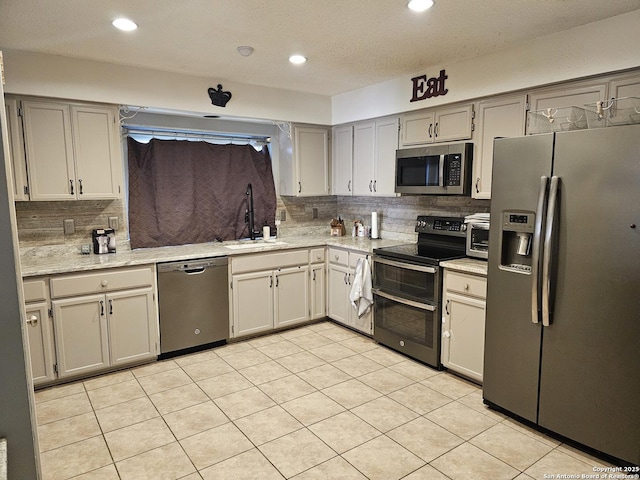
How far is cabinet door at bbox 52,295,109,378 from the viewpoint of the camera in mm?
3104

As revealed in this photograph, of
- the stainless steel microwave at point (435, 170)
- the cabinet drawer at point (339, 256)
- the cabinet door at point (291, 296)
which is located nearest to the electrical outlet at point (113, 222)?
the cabinet door at point (291, 296)

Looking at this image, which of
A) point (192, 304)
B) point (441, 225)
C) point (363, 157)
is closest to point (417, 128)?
point (363, 157)

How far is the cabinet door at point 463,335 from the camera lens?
3.04 m

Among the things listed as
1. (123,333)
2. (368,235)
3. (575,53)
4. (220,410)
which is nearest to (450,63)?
(575,53)

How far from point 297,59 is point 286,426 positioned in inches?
108

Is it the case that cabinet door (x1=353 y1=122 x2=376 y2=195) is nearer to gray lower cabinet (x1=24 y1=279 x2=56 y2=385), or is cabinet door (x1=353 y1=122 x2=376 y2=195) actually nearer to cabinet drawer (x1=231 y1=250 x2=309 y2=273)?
cabinet drawer (x1=231 y1=250 x2=309 y2=273)

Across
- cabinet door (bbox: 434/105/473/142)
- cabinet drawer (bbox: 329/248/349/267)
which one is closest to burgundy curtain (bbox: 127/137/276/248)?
cabinet drawer (bbox: 329/248/349/267)

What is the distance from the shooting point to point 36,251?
3445 mm

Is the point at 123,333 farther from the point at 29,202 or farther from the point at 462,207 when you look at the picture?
the point at 462,207

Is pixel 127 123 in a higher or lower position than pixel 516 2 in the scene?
lower

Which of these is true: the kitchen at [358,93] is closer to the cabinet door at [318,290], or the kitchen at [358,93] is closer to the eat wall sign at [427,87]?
the eat wall sign at [427,87]

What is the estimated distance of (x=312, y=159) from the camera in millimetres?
4691

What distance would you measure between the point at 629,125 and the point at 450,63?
1.70 m

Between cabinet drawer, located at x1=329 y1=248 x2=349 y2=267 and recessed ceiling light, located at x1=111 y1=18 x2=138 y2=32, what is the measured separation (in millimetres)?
2639
